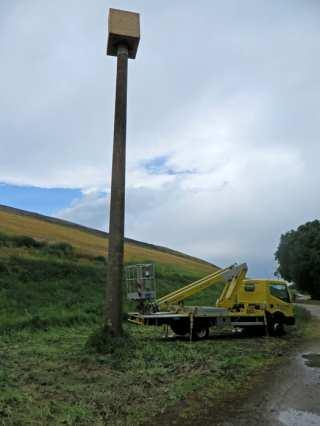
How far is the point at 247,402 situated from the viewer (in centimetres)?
876

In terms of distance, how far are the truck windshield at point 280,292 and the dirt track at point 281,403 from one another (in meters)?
8.91

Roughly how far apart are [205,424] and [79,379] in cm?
360

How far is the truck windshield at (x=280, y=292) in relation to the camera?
2114cm

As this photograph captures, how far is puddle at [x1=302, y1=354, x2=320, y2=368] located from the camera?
12945 mm

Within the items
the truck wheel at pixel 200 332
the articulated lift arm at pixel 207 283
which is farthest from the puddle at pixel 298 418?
the articulated lift arm at pixel 207 283

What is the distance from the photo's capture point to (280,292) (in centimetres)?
2136

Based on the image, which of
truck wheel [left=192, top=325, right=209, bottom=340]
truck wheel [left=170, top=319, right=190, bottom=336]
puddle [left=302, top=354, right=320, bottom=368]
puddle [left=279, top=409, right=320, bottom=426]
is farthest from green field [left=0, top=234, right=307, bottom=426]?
puddle [left=279, top=409, right=320, bottom=426]

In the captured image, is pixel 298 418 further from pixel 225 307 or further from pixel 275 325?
pixel 275 325

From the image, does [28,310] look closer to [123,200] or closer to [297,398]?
[123,200]

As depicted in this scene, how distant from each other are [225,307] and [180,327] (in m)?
2.30

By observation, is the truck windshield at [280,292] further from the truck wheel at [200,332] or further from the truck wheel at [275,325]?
the truck wheel at [200,332]

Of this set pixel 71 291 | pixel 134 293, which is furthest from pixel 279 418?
pixel 71 291

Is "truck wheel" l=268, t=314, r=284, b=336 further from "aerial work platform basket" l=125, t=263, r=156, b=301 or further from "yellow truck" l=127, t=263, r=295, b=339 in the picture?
"aerial work platform basket" l=125, t=263, r=156, b=301

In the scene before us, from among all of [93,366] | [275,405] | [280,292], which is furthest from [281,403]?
[280,292]
